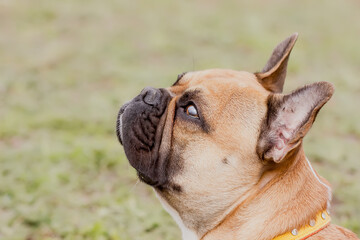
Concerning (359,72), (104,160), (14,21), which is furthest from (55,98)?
(359,72)

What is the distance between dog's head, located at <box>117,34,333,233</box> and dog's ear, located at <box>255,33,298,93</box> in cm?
19

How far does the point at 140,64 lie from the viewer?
1066 centimetres

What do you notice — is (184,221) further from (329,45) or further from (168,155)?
(329,45)

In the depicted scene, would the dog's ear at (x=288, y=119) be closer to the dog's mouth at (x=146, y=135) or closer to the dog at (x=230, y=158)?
the dog at (x=230, y=158)

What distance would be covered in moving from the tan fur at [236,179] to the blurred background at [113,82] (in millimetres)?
1600

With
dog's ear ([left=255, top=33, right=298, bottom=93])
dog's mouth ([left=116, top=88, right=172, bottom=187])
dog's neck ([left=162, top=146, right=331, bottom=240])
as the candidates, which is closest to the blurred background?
dog's mouth ([left=116, top=88, right=172, bottom=187])

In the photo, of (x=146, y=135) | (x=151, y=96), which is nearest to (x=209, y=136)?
(x=146, y=135)

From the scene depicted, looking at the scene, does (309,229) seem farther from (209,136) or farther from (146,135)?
(146,135)

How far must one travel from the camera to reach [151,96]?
408 cm

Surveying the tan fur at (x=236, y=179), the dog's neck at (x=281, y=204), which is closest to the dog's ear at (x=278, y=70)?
the tan fur at (x=236, y=179)

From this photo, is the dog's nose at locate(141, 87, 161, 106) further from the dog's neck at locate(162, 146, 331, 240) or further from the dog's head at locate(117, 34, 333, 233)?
the dog's neck at locate(162, 146, 331, 240)

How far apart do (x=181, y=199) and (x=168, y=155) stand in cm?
38

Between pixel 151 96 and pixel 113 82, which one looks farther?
pixel 113 82

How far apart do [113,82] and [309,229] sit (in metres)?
6.76
